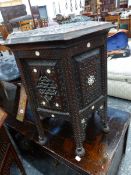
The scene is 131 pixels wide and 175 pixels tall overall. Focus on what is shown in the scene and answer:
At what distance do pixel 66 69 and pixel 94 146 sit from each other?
1.78 ft

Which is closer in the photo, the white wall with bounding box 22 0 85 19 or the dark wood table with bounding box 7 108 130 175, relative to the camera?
the dark wood table with bounding box 7 108 130 175

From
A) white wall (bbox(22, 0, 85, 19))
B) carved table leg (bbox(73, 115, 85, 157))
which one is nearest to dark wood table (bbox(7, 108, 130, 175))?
carved table leg (bbox(73, 115, 85, 157))

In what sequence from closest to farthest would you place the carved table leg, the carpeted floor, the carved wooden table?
the carved wooden table → the carved table leg → the carpeted floor

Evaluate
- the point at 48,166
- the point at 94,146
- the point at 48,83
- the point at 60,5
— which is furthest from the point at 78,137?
the point at 60,5

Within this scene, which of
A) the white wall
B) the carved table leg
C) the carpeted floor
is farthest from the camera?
the white wall

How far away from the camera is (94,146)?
103 cm

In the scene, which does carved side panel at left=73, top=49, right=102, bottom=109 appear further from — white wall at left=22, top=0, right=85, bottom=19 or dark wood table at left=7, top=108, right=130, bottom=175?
white wall at left=22, top=0, right=85, bottom=19

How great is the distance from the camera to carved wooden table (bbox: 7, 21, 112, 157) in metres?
0.71

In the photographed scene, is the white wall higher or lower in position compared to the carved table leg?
higher

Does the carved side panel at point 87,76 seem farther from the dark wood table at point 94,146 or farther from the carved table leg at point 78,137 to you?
the dark wood table at point 94,146

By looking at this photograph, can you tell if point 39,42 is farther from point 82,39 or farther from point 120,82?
point 120,82

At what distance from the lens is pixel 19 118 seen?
1.30 meters

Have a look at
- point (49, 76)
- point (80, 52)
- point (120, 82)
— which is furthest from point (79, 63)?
point (120, 82)

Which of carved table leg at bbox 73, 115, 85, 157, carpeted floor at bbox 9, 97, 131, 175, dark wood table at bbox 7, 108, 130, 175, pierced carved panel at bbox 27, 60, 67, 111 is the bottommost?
carpeted floor at bbox 9, 97, 131, 175
